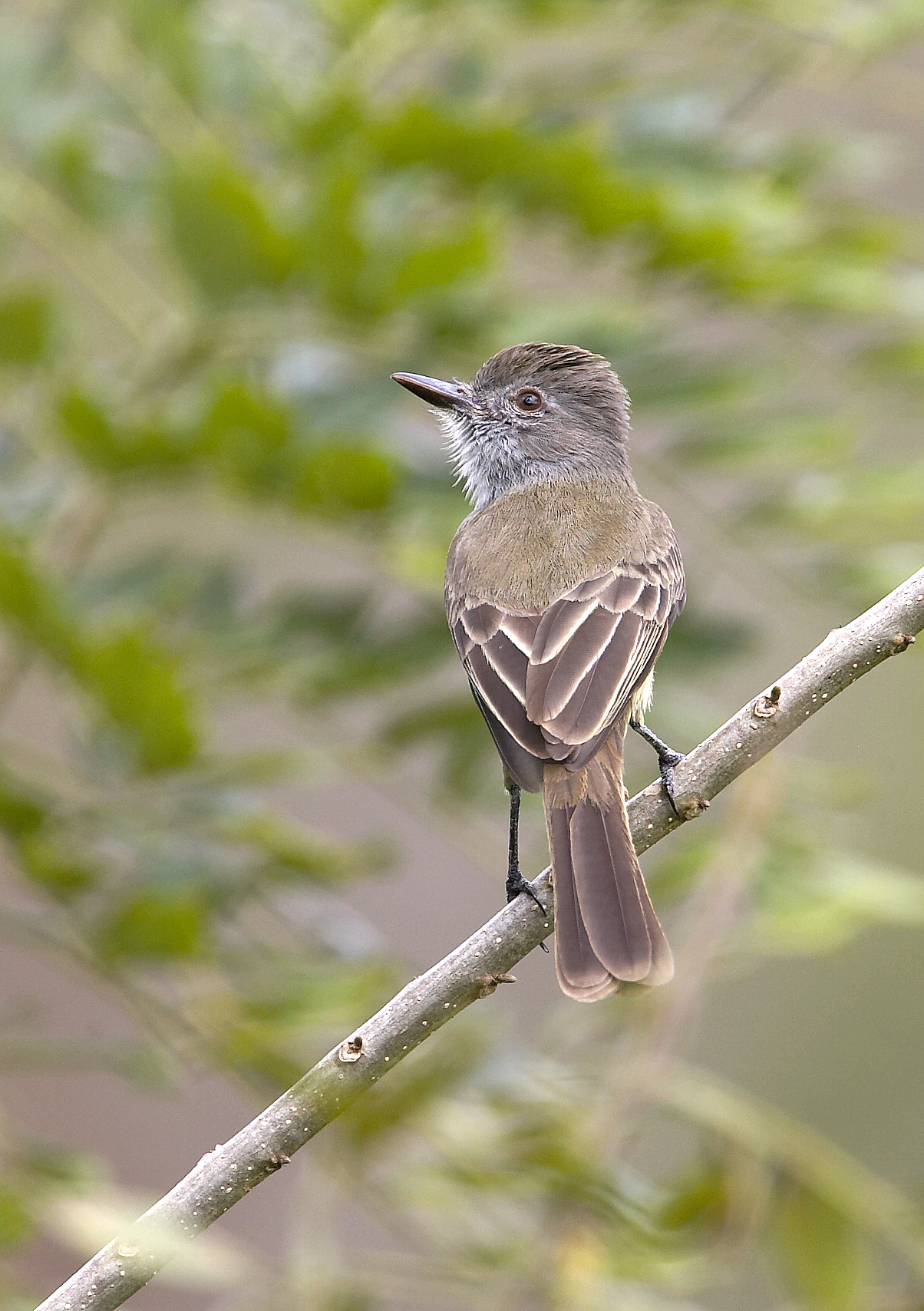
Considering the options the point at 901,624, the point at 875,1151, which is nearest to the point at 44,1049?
the point at 901,624

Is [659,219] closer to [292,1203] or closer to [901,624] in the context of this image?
[901,624]

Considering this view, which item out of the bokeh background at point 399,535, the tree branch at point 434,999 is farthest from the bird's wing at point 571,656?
the bokeh background at point 399,535

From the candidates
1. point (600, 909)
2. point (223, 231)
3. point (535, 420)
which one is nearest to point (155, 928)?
point (600, 909)

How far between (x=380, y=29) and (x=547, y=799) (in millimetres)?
2181

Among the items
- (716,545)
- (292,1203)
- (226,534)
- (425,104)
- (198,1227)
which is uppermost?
(226,534)

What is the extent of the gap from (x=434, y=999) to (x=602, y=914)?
583mm

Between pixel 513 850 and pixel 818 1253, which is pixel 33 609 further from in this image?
pixel 818 1253

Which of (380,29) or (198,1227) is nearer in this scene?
(198,1227)

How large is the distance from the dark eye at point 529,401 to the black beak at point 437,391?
6.5 inches

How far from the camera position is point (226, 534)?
5922 mm

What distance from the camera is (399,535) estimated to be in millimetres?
3912

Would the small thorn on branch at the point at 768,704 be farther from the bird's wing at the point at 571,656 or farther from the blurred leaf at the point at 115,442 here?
the blurred leaf at the point at 115,442

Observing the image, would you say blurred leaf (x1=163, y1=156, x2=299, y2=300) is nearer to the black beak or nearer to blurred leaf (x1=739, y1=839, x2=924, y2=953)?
the black beak

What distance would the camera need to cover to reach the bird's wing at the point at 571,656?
301cm
